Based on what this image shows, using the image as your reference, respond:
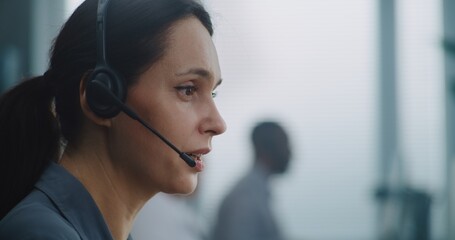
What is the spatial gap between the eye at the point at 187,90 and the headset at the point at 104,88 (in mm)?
70

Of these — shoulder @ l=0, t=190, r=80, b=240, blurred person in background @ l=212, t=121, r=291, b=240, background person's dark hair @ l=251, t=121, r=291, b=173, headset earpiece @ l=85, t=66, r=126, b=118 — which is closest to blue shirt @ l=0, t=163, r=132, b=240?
shoulder @ l=0, t=190, r=80, b=240

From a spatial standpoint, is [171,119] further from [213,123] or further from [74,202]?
[74,202]

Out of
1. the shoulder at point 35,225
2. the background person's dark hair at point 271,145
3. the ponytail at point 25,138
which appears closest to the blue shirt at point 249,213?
the background person's dark hair at point 271,145

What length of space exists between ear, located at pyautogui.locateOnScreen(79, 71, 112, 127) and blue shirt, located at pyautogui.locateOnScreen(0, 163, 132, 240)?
0.27 feet

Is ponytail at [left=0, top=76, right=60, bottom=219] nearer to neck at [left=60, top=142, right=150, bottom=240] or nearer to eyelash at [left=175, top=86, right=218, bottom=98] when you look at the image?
neck at [left=60, top=142, right=150, bottom=240]

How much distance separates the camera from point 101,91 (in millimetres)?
1237

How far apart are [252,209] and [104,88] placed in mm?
2217

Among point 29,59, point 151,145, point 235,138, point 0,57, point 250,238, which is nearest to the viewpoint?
point 151,145

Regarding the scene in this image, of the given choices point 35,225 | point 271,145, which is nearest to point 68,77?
point 35,225

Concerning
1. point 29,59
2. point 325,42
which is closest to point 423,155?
point 325,42

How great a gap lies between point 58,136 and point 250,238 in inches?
83.4

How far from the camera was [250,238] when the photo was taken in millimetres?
3381

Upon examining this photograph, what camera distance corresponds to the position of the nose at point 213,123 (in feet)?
4.19

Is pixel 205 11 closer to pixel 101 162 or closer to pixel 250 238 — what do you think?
pixel 101 162
